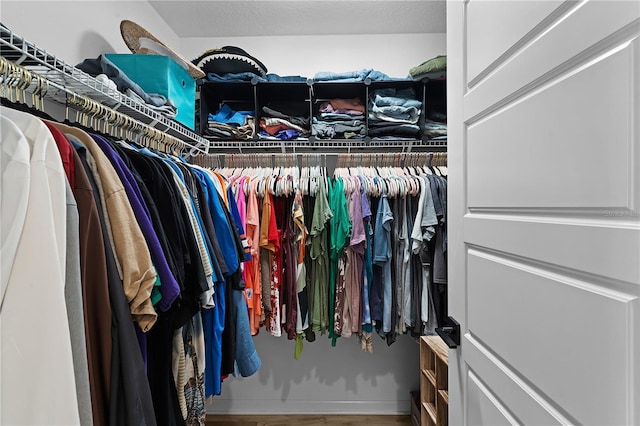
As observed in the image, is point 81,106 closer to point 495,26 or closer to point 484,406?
point 495,26

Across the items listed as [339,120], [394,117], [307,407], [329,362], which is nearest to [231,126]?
[339,120]

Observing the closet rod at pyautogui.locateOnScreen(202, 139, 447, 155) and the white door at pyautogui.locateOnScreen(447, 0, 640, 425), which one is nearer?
the white door at pyautogui.locateOnScreen(447, 0, 640, 425)

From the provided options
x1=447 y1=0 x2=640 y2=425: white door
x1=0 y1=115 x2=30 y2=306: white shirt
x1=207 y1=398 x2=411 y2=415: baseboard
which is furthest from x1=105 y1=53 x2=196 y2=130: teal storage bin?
x1=207 y1=398 x2=411 y2=415: baseboard

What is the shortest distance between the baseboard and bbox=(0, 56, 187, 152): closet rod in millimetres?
1834

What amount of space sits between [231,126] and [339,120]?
2.22ft

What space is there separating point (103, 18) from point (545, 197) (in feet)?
6.61

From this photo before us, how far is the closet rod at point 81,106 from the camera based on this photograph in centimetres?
76

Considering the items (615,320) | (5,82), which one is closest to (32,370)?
(5,82)

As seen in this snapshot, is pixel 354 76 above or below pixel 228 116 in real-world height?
above

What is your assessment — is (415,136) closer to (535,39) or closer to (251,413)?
(535,39)

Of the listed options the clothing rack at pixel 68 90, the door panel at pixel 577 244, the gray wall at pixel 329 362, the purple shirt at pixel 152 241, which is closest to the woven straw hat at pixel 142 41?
the clothing rack at pixel 68 90

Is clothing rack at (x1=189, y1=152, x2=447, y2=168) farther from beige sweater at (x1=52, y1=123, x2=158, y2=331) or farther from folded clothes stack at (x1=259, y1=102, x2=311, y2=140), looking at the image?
beige sweater at (x1=52, y1=123, x2=158, y2=331)

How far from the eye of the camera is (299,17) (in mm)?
2080

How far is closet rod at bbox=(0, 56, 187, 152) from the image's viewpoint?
0.76 metres
